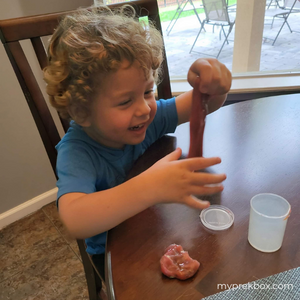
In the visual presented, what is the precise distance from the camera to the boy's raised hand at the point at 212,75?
2.11 feet

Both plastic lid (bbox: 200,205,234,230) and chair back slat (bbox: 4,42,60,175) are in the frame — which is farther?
chair back slat (bbox: 4,42,60,175)

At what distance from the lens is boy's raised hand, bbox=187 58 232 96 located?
0.64 meters

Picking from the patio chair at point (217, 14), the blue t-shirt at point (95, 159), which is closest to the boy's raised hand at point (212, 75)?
the blue t-shirt at point (95, 159)

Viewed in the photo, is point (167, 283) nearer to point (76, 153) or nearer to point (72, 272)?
point (76, 153)

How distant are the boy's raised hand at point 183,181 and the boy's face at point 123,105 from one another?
0.69 feet

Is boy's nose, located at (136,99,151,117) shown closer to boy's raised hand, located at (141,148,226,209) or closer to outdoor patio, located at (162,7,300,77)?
boy's raised hand, located at (141,148,226,209)

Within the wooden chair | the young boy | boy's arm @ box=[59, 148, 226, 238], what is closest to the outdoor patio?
the wooden chair

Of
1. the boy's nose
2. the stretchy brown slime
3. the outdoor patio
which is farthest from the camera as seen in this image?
the outdoor patio

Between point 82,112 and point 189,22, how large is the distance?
130 cm

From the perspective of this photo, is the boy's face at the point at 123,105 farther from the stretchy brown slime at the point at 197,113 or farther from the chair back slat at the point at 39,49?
the chair back slat at the point at 39,49

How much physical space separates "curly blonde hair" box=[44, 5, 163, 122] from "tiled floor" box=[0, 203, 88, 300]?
3.01ft

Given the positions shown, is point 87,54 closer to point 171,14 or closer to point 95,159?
point 95,159

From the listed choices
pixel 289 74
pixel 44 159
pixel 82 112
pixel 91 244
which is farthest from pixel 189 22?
pixel 91 244

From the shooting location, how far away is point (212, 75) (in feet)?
2.15
